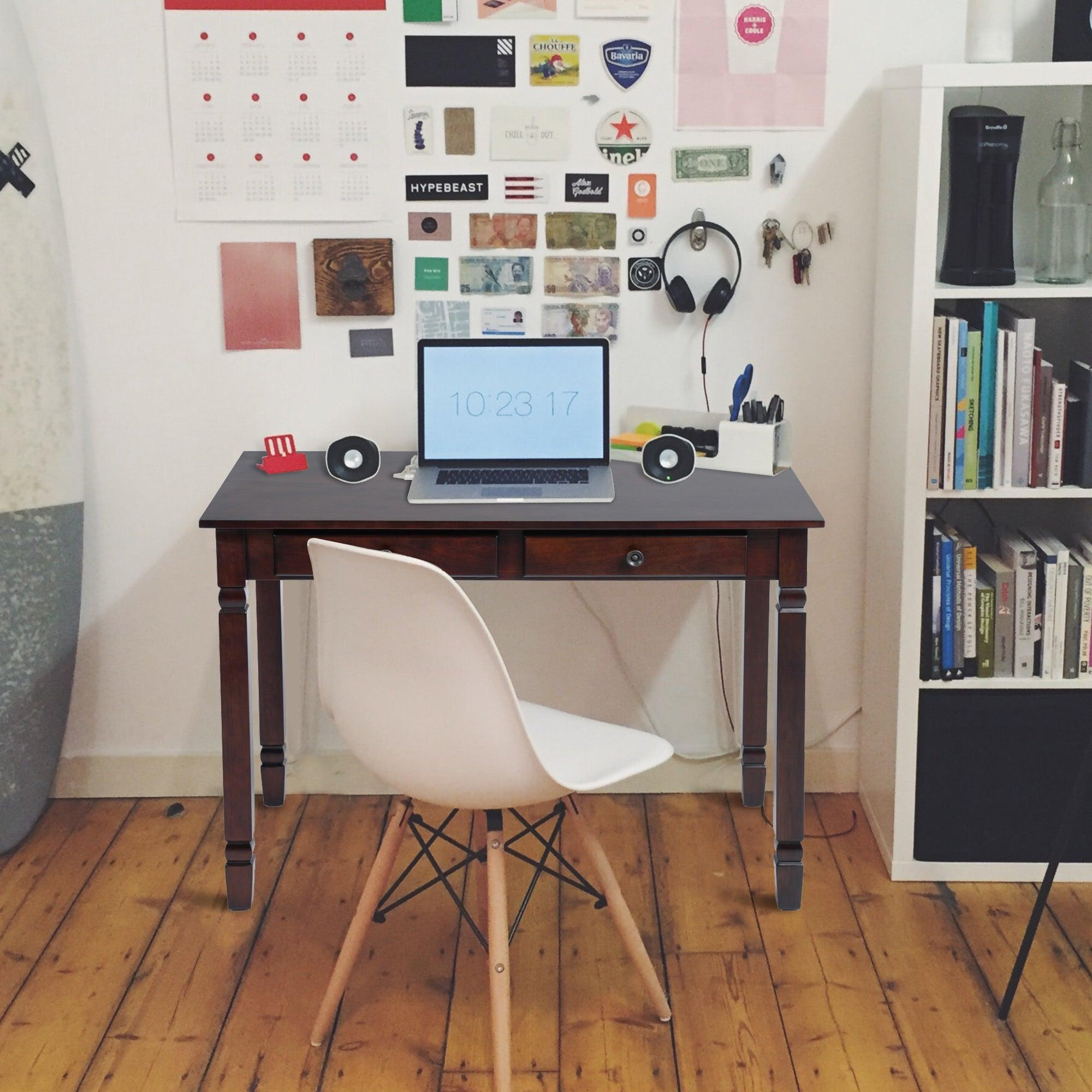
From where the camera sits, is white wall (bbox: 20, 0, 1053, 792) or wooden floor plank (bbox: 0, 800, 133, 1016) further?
white wall (bbox: 20, 0, 1053, 792)

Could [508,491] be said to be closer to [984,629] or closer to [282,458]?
[282,458]

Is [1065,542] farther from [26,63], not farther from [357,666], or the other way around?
[26,63]

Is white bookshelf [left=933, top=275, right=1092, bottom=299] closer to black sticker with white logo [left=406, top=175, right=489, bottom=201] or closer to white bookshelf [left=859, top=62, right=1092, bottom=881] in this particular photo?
white bookshelf [left=859, top=62, right=1092, bottom=881]

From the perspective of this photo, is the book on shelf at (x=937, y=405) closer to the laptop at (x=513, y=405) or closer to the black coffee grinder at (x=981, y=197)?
the black coffee grinder at (x=981, y=197)

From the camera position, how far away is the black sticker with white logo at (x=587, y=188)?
2682 millimetres

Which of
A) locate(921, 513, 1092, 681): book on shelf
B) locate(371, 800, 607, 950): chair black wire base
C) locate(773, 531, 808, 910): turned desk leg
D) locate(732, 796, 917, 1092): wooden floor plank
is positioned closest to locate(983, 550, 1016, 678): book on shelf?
locate(921, 513, 1092, 681): book on shelf

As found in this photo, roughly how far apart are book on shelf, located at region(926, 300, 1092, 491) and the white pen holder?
0.86 feet

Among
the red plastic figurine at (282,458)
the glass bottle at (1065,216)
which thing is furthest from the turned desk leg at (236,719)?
the glass bottle at (1065,216)

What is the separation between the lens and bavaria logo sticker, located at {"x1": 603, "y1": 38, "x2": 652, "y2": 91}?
2627mm

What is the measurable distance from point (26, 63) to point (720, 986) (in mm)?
2049

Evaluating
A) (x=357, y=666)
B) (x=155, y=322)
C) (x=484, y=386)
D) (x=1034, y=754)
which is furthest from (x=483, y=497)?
(x=1034, y=754)

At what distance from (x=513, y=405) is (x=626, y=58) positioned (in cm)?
69

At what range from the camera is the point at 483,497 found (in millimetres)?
2355

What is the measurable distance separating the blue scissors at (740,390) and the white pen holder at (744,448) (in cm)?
2
